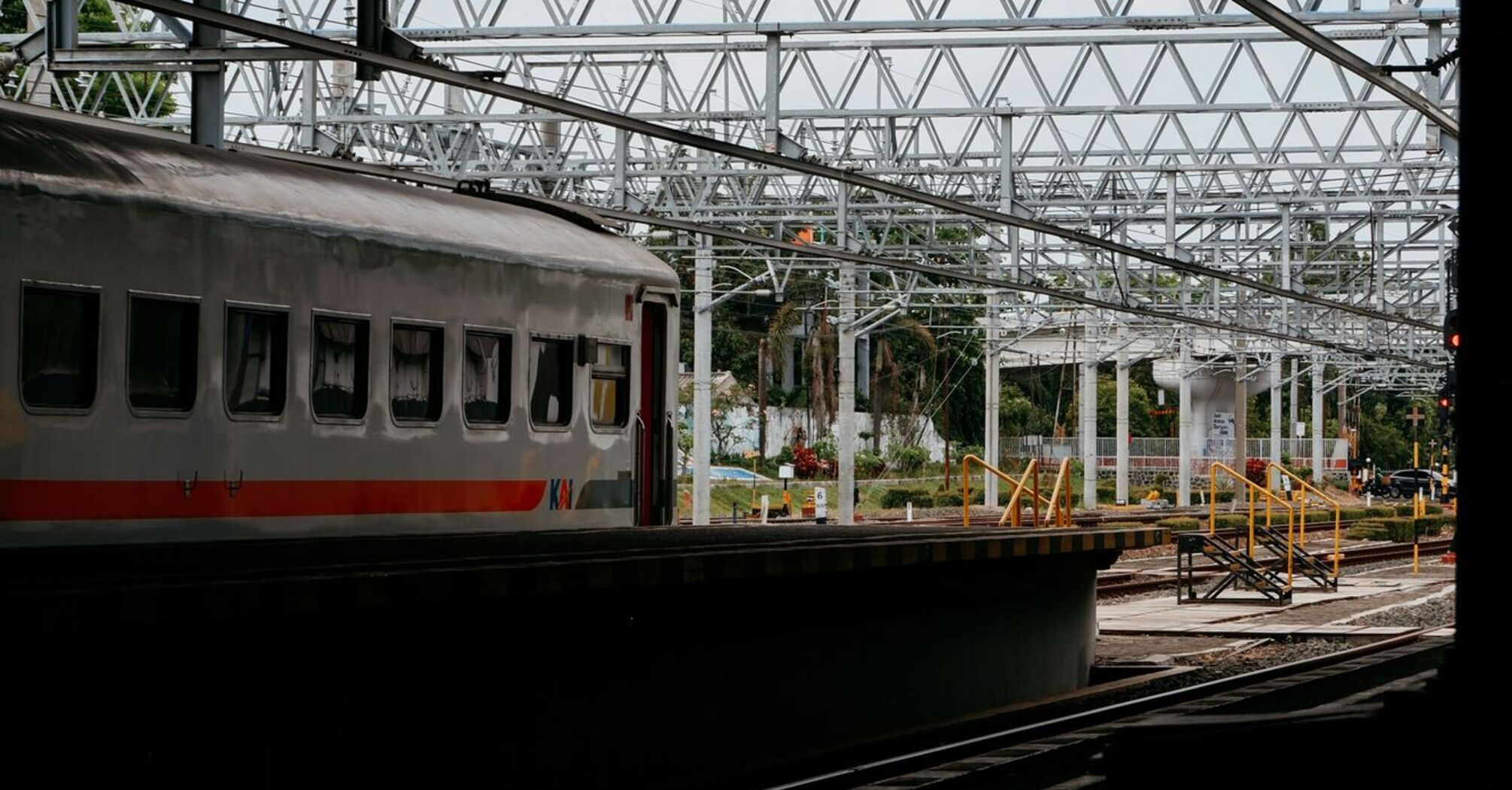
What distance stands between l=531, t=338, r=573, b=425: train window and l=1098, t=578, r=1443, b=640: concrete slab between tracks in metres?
9.98

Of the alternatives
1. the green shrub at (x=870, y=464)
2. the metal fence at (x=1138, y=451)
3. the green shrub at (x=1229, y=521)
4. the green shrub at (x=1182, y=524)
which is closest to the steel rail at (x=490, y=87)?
the green shrub at (x=1182, y=524)

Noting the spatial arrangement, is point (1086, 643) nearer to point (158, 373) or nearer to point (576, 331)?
point (576, 331)

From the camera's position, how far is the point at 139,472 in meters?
10.6

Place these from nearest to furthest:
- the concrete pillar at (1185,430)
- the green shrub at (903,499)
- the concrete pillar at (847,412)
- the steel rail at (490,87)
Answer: the steel rail at (490,87) < the concrete pillar at (847,412) < the green shrub at (903,499) < the concrete pillar at (1185,430)

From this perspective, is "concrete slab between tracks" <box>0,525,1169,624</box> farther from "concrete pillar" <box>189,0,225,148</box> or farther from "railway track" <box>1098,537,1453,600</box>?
"railway track" <box>1098,537,1453,600</box>

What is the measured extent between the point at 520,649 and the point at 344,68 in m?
26.4

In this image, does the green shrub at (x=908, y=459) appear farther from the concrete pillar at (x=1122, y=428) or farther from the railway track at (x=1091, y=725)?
the railway track at (x=1091, y=725)

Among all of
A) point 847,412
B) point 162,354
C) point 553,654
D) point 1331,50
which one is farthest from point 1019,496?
point 847,412

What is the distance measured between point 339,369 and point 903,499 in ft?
158

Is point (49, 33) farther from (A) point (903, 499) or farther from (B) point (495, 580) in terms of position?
(A) point (903, 499)

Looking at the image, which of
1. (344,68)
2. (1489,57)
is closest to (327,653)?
(1489,57)

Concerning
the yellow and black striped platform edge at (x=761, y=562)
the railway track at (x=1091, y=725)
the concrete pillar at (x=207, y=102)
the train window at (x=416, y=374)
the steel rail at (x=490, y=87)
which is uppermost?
the concrete pillar at (x=207, y=102)

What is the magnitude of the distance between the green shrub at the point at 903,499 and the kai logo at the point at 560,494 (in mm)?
43164

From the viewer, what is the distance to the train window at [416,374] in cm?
1273
